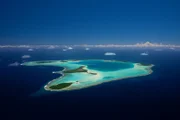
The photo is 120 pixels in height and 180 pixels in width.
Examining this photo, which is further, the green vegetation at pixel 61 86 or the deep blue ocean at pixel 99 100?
the green vegetation at pixel 61 86

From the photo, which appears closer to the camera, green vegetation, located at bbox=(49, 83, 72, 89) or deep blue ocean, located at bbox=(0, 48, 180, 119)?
deep blue ocean, located at bbox=(0, 48, 180, 119)

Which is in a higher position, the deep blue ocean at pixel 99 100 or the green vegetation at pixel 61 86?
the green vegetation at pixel 61 86

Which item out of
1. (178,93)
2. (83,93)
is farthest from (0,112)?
(178,93)

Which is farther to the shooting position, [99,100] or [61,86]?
[61,86]

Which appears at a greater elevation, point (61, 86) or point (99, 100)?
point (61, 86)

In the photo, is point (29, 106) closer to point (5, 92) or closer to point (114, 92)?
point (5, 92)

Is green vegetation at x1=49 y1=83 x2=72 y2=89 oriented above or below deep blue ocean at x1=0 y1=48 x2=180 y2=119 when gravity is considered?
above

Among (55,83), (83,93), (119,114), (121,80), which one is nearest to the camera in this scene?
(119,114)

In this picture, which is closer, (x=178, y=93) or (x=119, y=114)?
(x=119, y=114)

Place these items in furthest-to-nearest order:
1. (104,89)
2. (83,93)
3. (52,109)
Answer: (104,89)
(83,93)
(52,109)

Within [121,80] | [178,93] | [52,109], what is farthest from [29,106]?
[178,93]
